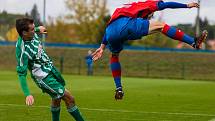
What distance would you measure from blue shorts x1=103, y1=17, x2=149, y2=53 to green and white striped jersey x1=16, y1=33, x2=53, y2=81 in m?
1.31

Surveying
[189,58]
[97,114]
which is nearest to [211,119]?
[97,114]

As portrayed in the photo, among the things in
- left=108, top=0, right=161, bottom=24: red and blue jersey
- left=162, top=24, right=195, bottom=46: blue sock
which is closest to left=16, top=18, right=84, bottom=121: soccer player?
left=108, top=0, right=161, bottom=24: red and blue jersey

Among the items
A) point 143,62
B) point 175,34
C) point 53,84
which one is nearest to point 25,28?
point 53,84

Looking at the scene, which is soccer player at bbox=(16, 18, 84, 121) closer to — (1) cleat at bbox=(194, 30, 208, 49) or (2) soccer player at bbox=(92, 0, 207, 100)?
(2) soccer player at bbox=(92, 0, 207, 100)

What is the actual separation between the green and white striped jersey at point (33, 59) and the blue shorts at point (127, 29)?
1.31 m

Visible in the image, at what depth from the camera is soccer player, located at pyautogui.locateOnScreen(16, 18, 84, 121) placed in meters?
10.6

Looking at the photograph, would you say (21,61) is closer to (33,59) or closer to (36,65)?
(33,59)

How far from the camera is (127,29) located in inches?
428

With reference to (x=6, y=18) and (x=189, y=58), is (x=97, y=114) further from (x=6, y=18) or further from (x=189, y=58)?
(x=6, y=18)

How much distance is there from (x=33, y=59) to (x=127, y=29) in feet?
6.05

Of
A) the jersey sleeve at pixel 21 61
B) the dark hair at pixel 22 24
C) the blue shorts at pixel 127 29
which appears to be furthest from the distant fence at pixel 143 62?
the dark hair at pixel 22 24

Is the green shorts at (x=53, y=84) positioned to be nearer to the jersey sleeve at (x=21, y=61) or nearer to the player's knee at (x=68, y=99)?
the player's knee at (x=68, y=99)

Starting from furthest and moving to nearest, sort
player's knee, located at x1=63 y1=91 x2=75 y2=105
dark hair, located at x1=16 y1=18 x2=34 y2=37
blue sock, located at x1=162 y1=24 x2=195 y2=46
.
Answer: player's knee, located at x1=63 y1=91 x2=75 y2=105 → blue sock, located at x1=162 y1=24 x2=195 y2=46 → dark hair, located at x1=16 y1=18 x2=34 y2=37

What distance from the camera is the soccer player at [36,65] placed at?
1062 cm
